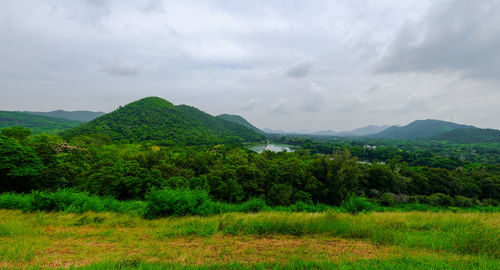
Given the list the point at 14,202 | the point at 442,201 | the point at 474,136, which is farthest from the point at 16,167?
the point at 474,136

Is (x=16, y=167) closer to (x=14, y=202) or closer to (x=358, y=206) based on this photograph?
(x=14, y=202)

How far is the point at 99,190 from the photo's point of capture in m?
15.8

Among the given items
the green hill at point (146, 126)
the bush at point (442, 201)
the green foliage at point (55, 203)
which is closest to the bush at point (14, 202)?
the green foliage at point (55, 203)

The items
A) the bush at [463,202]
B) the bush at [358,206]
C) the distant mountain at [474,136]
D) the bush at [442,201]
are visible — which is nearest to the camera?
the bush at [358,206]

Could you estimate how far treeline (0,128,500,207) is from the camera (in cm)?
1605

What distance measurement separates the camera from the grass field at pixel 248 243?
4098 millimetres

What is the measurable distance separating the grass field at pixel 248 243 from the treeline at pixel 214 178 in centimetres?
461

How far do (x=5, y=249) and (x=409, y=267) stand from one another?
32.2 ft

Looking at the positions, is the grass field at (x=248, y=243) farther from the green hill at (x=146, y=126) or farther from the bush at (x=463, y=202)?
the green hill at (x=146, y=126)

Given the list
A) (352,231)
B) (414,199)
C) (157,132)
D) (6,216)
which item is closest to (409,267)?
(352,231)

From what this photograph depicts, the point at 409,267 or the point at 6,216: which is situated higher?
the point at 409,267

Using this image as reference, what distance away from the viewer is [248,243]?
520cm

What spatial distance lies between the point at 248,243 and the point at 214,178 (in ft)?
52.6

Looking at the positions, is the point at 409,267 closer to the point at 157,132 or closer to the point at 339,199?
the point at 339,199
